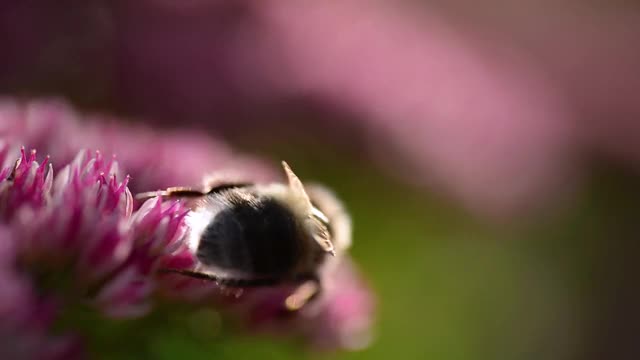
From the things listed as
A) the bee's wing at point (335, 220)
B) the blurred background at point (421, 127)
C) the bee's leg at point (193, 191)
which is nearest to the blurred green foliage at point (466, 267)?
the blurred background at point (421, 127)

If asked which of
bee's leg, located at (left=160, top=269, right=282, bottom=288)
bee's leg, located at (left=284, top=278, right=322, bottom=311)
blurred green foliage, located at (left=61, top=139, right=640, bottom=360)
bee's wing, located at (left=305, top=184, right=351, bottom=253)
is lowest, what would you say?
blurred green foliage, located at (left=61, top=139, right=640, bottom=360)

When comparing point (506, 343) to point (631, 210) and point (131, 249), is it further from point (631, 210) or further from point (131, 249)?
point (131, 249)

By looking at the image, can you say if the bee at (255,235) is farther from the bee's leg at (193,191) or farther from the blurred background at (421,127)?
the blurred background at (421,127)

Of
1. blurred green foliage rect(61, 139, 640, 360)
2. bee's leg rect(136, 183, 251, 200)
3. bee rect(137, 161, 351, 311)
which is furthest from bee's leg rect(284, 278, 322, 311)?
blurred green foliage rect(61, 139, 640, 360)

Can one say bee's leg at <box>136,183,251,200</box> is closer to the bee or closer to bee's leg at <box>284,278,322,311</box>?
the bee

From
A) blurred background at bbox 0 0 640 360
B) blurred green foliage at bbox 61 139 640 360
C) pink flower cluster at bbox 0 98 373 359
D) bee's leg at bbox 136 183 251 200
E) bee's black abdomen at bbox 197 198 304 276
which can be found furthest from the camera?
blurred green foliage at bbox 61 139 640 360

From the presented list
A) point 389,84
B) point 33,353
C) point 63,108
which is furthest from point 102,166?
point 389,84
